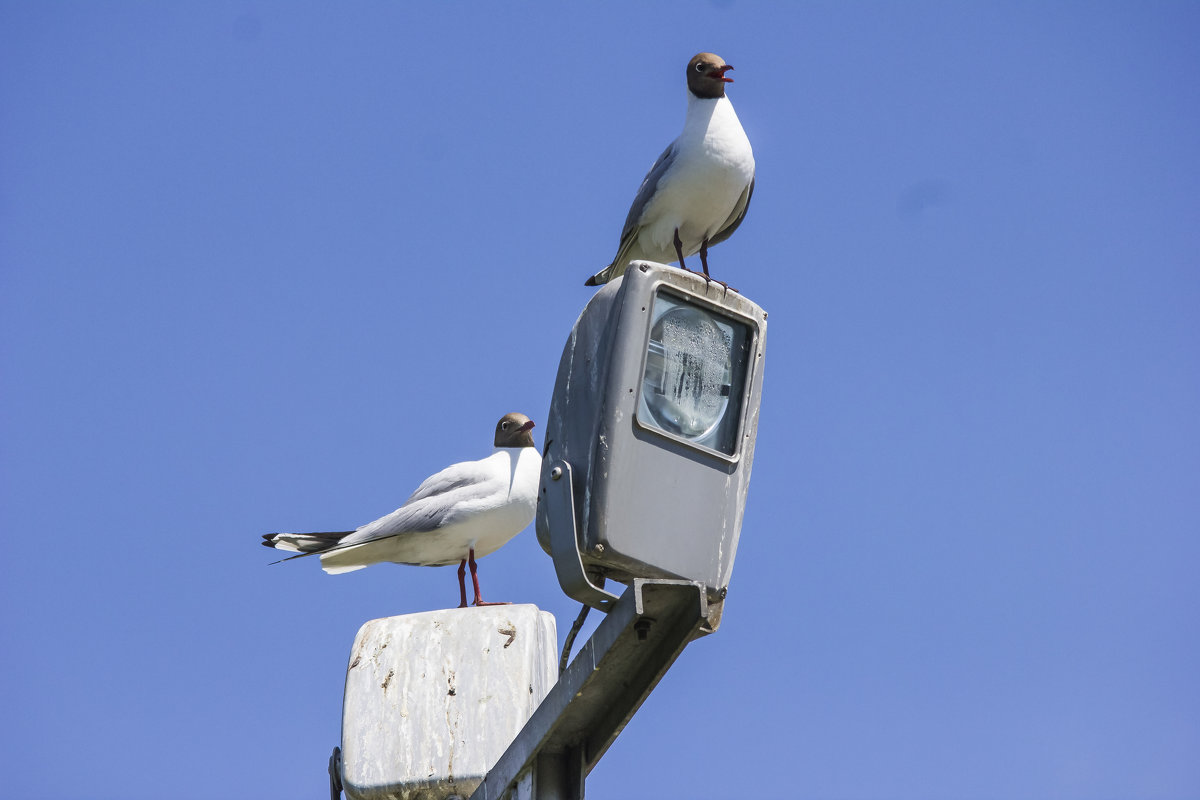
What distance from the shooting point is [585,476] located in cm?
294

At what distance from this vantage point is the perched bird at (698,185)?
6184 millimetres

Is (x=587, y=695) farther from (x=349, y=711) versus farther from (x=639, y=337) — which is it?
(x=349, y=711)

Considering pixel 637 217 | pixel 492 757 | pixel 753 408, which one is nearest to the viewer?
pixel 753 408

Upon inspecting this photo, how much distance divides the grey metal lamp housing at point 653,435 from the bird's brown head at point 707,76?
11.5ft

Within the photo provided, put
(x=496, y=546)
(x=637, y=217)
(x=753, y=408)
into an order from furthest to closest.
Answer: (x=496, y=546) → (x=637, y=217) → (x=753, y=408)

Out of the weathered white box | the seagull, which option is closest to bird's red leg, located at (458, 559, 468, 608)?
the seagull

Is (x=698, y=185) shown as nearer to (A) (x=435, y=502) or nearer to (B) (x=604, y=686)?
(A) (x=435, y=502)

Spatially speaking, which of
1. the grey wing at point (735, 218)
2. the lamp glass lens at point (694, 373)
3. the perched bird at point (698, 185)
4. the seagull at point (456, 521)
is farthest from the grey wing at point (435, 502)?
the lamp glass lens at point (694, 373)

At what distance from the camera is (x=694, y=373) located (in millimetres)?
3059

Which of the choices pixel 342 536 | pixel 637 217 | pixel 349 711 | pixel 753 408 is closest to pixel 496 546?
pixel 342 536

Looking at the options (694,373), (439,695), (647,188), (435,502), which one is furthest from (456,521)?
(694,373)

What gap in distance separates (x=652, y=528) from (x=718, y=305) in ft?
1.73

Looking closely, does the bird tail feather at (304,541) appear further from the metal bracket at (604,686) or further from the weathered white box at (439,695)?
the metal bracket at (604,686)

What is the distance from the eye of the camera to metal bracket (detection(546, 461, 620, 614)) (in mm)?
2910
